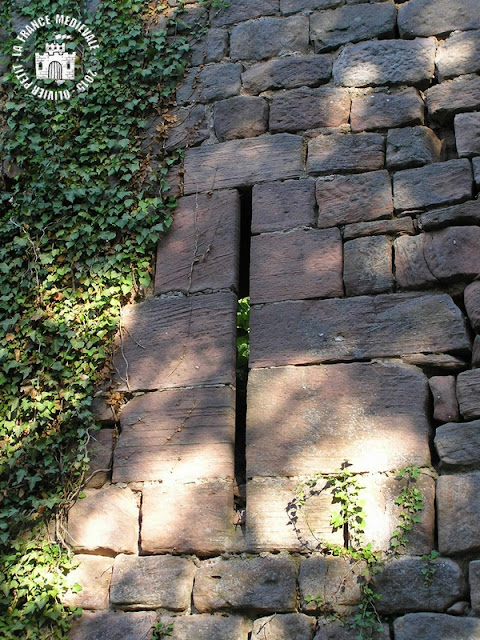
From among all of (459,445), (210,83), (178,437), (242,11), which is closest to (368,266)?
(459,445)

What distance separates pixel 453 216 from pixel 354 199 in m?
0.50

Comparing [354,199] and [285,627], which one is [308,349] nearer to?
[354,199]

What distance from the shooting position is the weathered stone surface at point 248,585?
11.7 ft

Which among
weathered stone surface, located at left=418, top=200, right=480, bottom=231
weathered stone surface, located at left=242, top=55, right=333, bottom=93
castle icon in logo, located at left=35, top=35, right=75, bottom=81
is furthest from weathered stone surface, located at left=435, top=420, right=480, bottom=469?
castle icon in logo, located at left=35, top=35, right=75, bottom=81

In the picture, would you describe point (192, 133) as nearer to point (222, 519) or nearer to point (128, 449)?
point (128, 449)

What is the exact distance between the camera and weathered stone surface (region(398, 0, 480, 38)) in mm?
4615

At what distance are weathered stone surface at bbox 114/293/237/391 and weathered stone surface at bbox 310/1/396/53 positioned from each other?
5.28 ft

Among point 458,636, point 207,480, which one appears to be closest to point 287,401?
point 207,480

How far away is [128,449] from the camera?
408 cm

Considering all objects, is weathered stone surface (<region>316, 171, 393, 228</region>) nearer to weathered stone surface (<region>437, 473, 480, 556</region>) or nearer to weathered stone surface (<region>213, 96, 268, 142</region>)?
weathered stone surface (<region>213, 96, 268, 142</region>)

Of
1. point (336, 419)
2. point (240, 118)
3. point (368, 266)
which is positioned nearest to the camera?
point (336, 419)

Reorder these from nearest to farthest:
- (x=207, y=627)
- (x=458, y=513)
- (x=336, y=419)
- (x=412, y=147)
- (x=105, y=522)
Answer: (x=458, y=513) < (x=207, y=627) < (x=336, y=419) < (x=105, y=522) < (x=412, y=147)

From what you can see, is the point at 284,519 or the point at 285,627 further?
the point at 284,519

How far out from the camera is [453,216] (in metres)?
4.06
